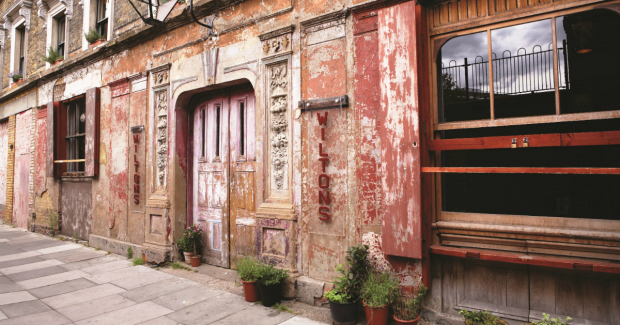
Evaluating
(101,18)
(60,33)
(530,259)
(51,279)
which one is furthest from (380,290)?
(60,33)

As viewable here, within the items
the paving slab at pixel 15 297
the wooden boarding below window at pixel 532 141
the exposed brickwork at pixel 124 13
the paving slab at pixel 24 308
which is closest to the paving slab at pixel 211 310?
the paving slab at pixel 24 308

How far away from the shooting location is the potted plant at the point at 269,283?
427cm

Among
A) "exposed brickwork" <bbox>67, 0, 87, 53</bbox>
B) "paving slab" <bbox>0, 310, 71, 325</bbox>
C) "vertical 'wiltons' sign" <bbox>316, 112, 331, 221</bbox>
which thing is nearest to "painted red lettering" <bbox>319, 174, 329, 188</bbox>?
"vertical 'wiltons' sign" <bbox>316, 112, 331, 221</bbox>

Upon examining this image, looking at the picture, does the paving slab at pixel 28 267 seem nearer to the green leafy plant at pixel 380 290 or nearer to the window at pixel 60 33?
the green leafy plant at pixel 380 290

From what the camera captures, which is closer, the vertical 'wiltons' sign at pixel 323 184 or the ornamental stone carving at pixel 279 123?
the vertical 'wiltons' sign at pixel 323 184

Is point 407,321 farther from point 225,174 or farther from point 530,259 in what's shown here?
point 225,174

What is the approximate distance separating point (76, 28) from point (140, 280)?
24.8ft

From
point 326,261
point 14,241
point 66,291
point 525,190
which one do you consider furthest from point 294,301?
point 14,241

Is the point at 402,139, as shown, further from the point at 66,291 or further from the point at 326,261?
the point at 66,291

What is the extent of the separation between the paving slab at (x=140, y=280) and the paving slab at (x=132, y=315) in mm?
932

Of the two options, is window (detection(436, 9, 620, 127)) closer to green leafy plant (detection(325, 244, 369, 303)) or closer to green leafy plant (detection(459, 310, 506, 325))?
green leafy plant (detection(325, 244, 369, 303))

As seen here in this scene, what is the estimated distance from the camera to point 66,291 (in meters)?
4.98

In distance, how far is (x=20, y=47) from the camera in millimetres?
12477

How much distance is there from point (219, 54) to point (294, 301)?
4062 millimetres
